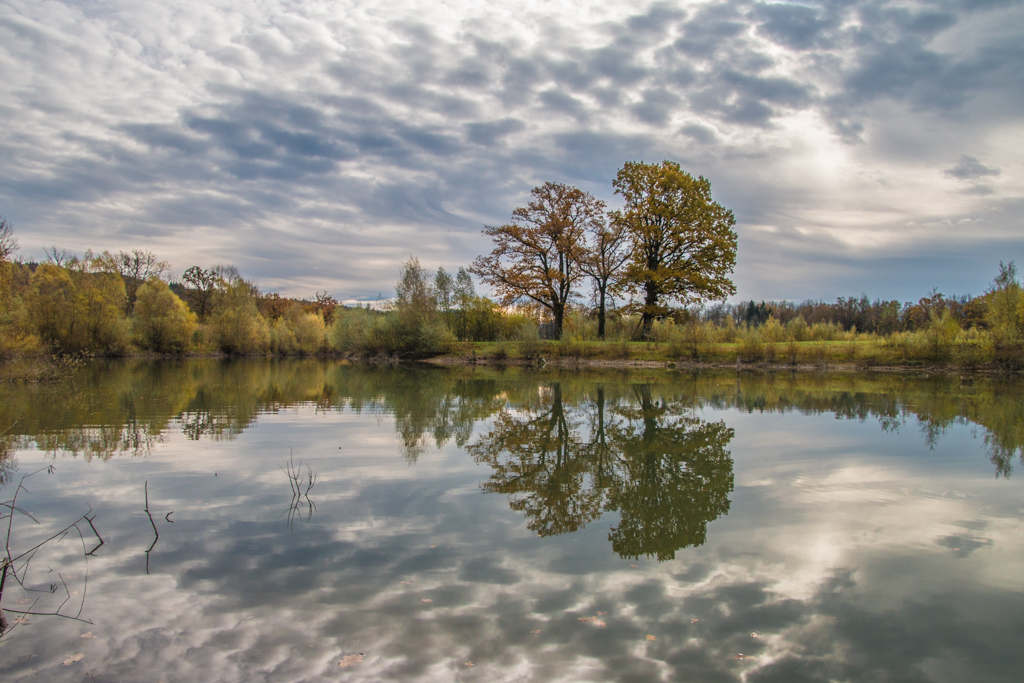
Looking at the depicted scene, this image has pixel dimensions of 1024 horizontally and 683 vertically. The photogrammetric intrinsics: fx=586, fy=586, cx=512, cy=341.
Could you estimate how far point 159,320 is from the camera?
41.9 m

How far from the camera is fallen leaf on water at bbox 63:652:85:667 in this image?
9.62 feet

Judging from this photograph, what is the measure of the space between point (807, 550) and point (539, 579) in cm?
219

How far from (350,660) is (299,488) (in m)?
3.27

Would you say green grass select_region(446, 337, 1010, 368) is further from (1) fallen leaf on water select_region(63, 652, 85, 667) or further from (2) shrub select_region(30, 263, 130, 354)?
(1) fallen leaf on water select_region(63, 652, 85, 667)

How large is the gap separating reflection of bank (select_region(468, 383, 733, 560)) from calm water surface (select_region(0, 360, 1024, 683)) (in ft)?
0.15

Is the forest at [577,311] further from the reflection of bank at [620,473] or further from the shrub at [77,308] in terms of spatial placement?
the reflection of bank at [620,473]

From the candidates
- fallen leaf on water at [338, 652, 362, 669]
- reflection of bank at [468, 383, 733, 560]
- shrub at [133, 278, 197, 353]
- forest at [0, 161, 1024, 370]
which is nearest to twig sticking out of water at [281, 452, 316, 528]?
reflection of bank at [468, 383, 733, 560]

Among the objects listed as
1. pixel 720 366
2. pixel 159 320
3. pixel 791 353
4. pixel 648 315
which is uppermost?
pixel 648 315

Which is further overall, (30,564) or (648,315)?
(648,315)

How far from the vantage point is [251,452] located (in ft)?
26.2

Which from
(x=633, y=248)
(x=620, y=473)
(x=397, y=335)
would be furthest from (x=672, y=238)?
(x=620, y=473)

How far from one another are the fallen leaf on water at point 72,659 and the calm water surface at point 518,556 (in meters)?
0.01

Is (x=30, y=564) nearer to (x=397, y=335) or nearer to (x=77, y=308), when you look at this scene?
(x=77, y=308)

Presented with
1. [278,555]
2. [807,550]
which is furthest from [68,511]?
[807,550]
